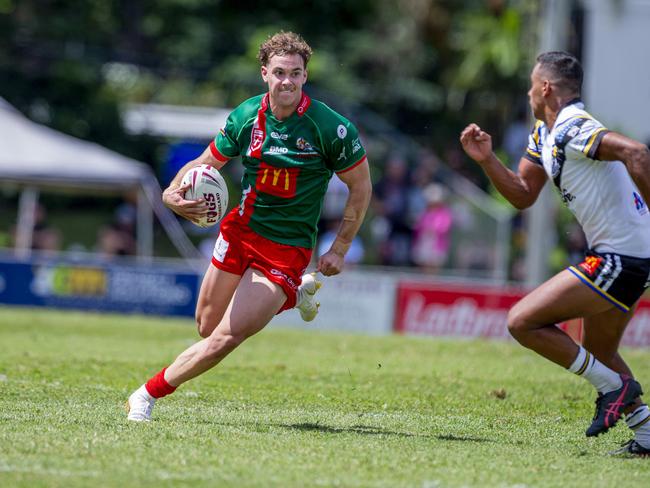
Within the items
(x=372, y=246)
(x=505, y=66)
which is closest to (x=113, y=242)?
(x=372, y=246)

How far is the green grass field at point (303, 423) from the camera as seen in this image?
244 inches

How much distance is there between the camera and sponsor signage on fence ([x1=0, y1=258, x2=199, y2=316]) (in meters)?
20.2

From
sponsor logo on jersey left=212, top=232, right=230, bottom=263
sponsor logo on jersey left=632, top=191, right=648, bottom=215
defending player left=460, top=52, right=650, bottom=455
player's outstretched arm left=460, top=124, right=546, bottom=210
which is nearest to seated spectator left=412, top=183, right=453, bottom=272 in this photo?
player's outstretched arm left=460, top=124, right=546, bottom=210

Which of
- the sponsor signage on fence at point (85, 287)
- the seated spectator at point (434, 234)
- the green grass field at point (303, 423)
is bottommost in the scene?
the sponsor signage on fence at point (85, 287)

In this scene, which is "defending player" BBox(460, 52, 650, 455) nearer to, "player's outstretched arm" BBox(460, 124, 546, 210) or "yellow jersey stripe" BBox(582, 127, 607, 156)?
"yellow jersey stripe" BBox(582, 127, 607, 156)

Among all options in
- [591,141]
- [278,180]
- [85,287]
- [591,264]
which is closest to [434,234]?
→ [85,287]

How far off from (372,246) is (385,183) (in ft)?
4.24

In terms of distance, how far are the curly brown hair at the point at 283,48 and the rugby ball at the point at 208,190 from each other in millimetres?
812

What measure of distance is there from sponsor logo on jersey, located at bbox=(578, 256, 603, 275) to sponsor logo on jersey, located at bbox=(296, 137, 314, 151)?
1.89 meters

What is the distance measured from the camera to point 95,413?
794 cm

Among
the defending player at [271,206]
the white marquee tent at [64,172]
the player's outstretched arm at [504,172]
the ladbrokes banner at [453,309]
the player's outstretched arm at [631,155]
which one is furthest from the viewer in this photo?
the white marquee tent at [64,172]

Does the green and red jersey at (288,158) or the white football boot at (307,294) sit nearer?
the green and red jersey at (288,158)

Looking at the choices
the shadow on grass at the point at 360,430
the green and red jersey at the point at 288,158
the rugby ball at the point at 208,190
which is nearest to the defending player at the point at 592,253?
the shadow on grass at the point at 360,430

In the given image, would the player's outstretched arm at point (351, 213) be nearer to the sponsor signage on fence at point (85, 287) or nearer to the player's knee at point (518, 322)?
the player's knee at point (518, 322)
